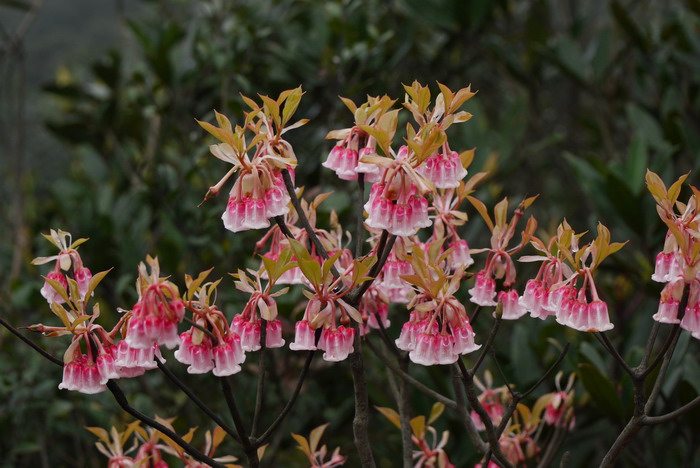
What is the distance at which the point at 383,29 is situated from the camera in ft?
9.12

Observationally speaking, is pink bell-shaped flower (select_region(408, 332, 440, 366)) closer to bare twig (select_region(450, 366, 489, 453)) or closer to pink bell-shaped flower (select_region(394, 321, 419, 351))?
pink bell-shaped flower (select_region(394, 321, 419, 351))

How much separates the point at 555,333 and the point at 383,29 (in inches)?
54.1

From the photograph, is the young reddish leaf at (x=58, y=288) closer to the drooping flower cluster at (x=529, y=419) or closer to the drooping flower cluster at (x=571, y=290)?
the drooping flower cluster at (x=571, y=290)

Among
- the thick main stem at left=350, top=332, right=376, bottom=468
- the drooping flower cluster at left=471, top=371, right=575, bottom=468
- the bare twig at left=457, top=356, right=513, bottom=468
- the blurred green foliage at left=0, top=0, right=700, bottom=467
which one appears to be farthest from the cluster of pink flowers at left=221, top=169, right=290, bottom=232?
the blurred green foliage at left=0, top=0, right=700, bottom=467

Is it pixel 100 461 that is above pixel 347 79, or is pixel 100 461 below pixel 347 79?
below

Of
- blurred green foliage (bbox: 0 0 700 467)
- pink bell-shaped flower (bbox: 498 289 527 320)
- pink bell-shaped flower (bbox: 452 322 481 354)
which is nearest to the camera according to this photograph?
pink bell-shaped flower (bbox: 452 322 481 354)

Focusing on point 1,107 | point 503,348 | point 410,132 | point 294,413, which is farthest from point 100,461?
point 1,107

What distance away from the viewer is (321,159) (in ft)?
6.91

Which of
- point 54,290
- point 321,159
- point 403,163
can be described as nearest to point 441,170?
point 403,163

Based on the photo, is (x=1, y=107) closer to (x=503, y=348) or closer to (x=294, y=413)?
(x=294, y=413)

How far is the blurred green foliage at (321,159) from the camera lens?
6.47 ft

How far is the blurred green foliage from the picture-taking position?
197cm

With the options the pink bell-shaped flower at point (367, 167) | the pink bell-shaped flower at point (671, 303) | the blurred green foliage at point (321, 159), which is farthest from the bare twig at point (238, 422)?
the blurred green foliage at point (321, 159)

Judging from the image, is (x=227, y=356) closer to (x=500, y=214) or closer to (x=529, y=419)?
(x=500, y=214)
